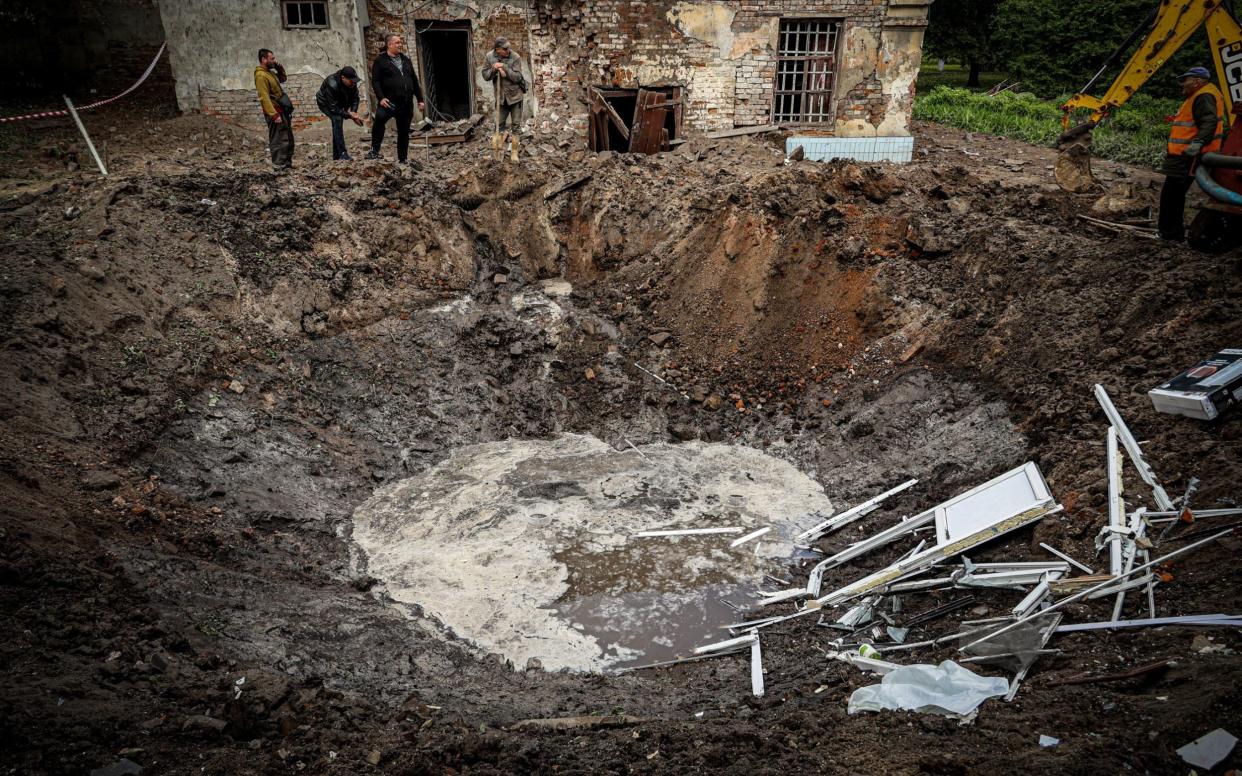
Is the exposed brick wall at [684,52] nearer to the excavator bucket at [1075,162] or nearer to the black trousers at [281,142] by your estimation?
the black trousers at [281,142]

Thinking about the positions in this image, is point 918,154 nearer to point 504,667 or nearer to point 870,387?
point 870,387

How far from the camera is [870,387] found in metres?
8.51

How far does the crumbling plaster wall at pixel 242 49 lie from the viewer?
13578 mm

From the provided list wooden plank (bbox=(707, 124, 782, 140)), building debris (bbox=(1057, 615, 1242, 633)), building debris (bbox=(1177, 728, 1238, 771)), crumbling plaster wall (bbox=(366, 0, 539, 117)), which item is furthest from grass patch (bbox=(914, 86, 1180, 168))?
building debris (bbox=(1177, 728, 1238, 771))

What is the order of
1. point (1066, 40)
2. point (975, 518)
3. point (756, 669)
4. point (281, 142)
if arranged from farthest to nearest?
point (1066, 40)
point (281, 142)
point (975, 518)
point (756, 669)

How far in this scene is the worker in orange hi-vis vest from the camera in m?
7.58

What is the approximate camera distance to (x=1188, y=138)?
7781 mm

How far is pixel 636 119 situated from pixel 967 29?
16790mm

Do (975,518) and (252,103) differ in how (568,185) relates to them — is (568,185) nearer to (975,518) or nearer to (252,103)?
(975,518)

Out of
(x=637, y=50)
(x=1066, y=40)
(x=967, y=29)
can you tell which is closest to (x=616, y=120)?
(x=637, y=50)

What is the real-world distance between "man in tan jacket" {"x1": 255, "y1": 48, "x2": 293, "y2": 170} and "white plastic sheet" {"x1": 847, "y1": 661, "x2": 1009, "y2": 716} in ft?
31.1

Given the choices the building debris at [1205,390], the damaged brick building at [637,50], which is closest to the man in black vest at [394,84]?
the damaged brick building at [637,50]

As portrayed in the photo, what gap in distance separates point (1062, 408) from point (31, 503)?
7.98m

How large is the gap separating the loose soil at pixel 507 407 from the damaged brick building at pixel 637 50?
2.24m
